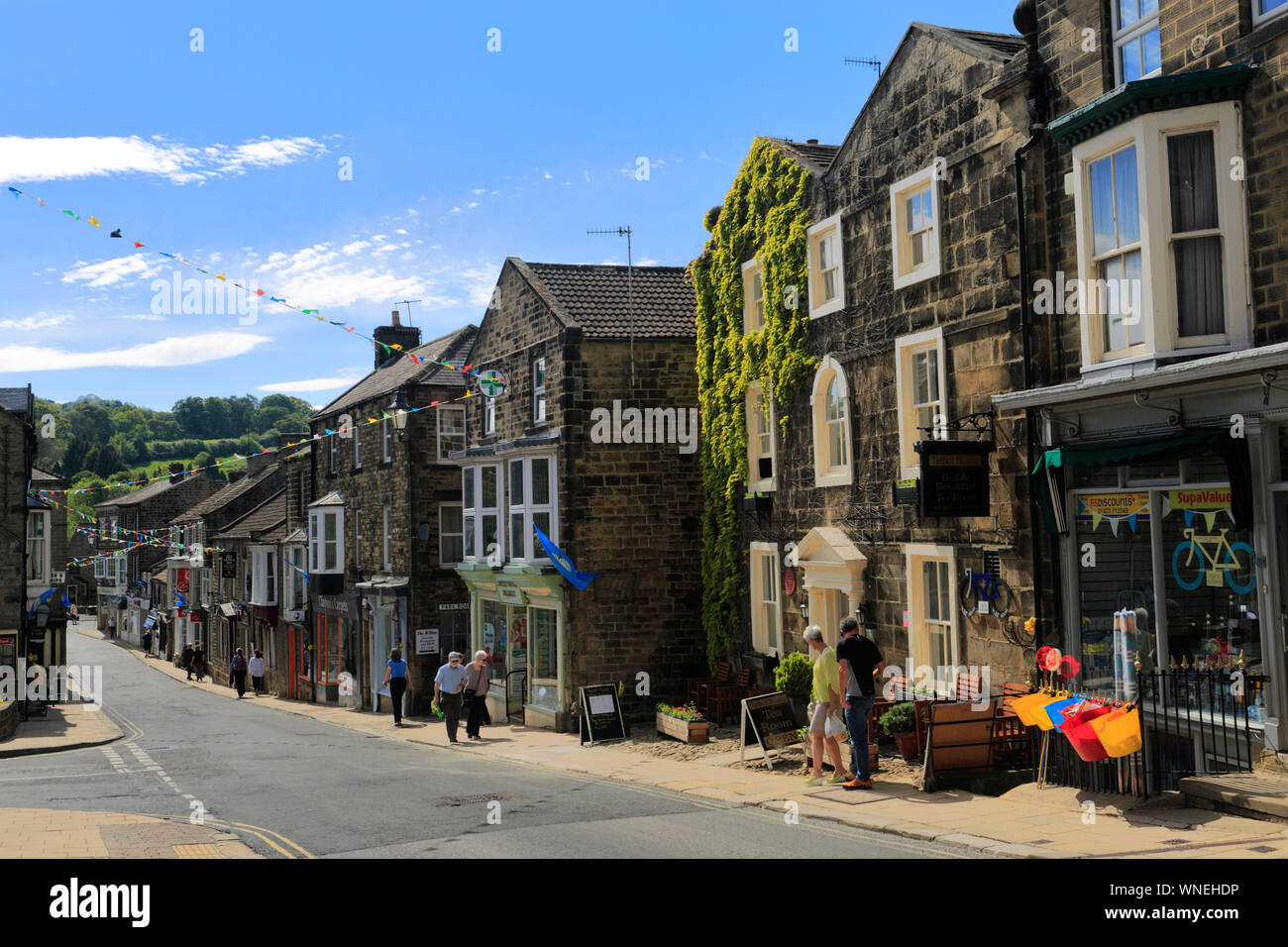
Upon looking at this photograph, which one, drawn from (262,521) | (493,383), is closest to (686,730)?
(493,383)

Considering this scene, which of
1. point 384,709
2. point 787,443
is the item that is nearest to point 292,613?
point 384,709

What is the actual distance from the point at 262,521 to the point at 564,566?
1211 inches

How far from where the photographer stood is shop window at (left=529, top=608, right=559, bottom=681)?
2417 cm

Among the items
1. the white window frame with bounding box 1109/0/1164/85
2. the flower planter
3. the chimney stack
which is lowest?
the flower planter

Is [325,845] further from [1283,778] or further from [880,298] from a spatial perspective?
[880,298]

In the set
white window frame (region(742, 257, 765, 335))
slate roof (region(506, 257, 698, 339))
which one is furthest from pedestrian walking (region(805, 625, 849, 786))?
slate roof (region(506, 257, 698, 339))

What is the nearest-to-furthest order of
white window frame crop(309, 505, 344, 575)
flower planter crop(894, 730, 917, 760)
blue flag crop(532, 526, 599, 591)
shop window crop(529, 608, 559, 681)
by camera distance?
flower planter crop(894, 730, 917, 760) → blue flag crop(532, 526, 599, 591) → shop window crop(529, 608, 559, 681) → white window frame crop(309, 505, 344, 575)

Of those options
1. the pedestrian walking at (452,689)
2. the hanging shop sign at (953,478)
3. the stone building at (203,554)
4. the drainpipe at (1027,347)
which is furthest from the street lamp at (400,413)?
the stone building at (203,554)

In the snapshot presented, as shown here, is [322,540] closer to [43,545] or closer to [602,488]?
[43,545]

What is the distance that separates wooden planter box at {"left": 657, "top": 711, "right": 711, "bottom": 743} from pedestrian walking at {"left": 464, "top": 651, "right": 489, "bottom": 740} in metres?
4.68

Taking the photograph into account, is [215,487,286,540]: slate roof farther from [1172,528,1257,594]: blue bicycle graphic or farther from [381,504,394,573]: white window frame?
[1172,528,1257,594]: blue bicycle graphic

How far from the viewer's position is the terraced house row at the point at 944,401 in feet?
35.1

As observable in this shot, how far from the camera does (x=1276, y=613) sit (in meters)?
10.2

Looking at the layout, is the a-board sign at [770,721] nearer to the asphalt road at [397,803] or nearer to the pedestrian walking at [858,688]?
the asphalt road at [397,803]
